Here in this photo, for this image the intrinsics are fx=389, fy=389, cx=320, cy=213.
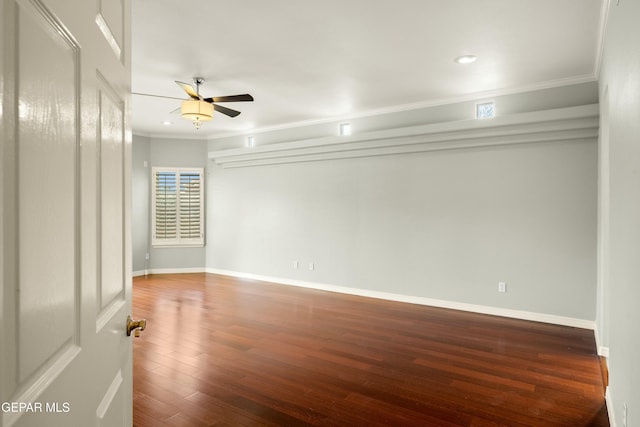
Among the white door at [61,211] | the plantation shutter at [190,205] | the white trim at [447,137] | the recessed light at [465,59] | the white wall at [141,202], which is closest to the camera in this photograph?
the white door at [61,211]

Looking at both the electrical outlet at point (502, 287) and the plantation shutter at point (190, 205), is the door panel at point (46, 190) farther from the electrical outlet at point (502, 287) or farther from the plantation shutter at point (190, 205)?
the plantation shutter at point (190, 205)

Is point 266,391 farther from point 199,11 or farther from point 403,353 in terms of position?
point 199,11

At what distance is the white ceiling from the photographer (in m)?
3.17

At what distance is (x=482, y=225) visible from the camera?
17.5 ft

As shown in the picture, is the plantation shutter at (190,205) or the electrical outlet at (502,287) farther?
the plantation shutter at (190,205)

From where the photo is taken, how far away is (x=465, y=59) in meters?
4.14

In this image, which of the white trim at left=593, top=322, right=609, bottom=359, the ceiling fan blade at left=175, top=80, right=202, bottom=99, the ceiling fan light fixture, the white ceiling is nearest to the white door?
the white ceiling

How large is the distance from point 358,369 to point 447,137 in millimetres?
3481

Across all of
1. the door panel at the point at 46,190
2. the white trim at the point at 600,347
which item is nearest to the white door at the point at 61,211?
the door panel at the point at 46,190

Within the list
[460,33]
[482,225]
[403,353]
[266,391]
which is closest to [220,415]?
[266,391]

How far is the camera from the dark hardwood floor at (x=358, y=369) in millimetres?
2693

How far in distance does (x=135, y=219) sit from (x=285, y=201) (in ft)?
10.9

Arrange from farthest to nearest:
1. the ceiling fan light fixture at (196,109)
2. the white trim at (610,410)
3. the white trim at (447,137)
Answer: the white trim at (447,137) < the ceiling fan light fixture at (196,109) < the white trim at (610,410)

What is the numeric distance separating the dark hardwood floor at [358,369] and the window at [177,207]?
303 centimetres
